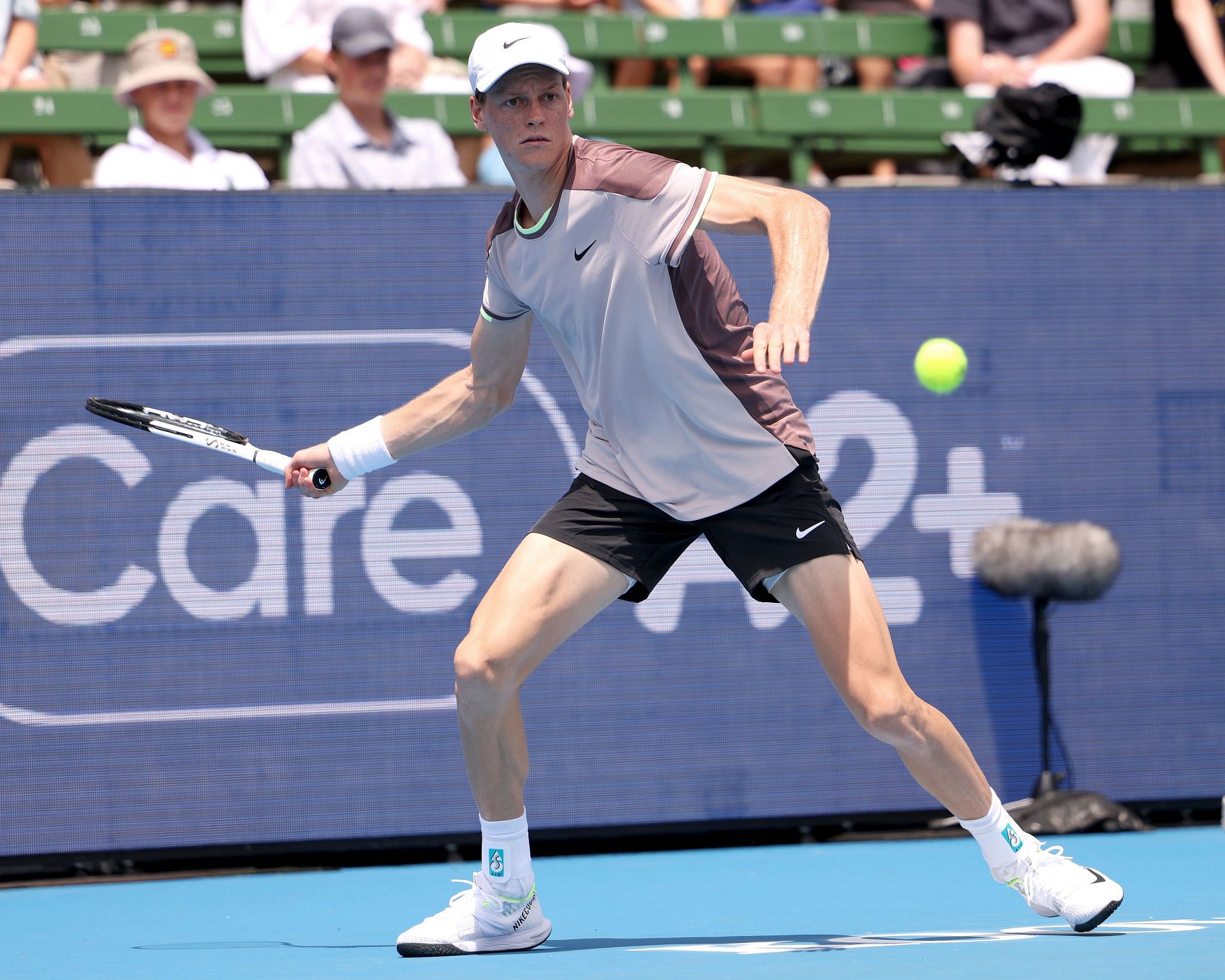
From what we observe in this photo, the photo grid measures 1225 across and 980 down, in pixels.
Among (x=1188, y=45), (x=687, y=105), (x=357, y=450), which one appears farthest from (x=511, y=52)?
(x=1188, y=45)

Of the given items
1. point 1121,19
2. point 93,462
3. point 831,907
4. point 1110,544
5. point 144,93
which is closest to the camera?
point 831,907

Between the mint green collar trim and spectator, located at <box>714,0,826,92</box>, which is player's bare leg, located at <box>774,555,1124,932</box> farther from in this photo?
spectator, located at <box>714,0,826,92</box>

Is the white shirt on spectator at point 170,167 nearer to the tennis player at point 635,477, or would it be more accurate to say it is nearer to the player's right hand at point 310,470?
the player's right hand at point 310,470

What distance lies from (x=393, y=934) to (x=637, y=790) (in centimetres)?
147

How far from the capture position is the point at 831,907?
4660 mm

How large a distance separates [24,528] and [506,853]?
7.46 feet

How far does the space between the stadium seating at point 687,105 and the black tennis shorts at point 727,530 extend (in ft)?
10.4

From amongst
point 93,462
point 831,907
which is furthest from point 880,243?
point 93,462

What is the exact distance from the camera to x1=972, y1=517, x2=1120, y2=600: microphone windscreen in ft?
18.8

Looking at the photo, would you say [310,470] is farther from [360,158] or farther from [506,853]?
[360,158]

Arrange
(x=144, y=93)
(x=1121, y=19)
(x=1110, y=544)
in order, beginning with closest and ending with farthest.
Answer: (x=1110, y=544) < (x=144, y=93) < (x=1121, y=19)

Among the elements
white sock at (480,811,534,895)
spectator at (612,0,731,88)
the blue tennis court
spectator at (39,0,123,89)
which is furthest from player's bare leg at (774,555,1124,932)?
spectator at (39,0,123,89)

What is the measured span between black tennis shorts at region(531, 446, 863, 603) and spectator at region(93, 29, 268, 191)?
2706 mm

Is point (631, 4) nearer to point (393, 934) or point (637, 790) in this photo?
point (637, 790)
